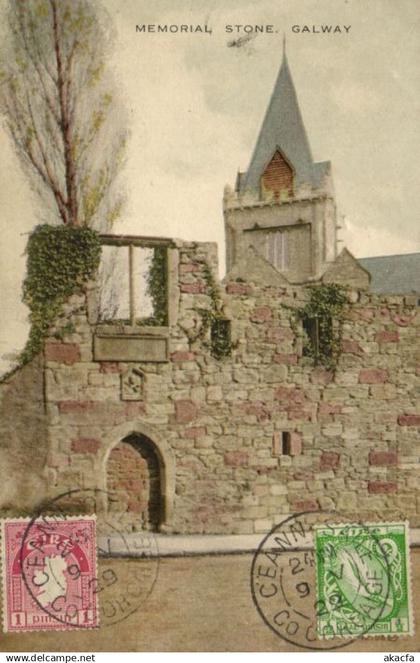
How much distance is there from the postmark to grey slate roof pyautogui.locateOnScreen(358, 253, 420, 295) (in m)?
19.7

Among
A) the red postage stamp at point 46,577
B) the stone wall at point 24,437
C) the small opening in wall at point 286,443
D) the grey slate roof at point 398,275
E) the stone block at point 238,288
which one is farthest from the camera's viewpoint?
the grey slate roof at point 398,275

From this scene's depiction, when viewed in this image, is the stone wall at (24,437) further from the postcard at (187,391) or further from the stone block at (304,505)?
the stone block at (304,505)

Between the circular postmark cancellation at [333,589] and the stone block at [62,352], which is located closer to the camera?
the circular postmark cancellation at [333,589]

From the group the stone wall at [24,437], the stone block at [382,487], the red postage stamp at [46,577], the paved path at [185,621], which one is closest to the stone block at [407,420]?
the stone block at [382,487]

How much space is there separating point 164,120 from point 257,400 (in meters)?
4.29

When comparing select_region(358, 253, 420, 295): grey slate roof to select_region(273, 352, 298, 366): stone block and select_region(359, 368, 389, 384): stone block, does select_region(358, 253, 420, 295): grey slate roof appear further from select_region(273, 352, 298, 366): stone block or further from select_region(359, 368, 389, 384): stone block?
select_region(273, 352, 298, 366): stone block

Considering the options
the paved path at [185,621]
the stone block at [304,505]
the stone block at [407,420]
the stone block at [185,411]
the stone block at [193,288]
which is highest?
the stone block at [193,288]

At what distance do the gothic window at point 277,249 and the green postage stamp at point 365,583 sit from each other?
84.9ft

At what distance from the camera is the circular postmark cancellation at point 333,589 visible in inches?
352

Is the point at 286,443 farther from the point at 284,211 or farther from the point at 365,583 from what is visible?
the point at 284,211

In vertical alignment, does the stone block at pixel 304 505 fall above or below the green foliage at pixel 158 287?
below

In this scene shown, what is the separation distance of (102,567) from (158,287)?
4.00 meters

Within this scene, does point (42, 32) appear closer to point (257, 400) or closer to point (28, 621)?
point (257, 400)

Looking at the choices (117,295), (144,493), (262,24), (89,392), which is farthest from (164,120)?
(144,493)
